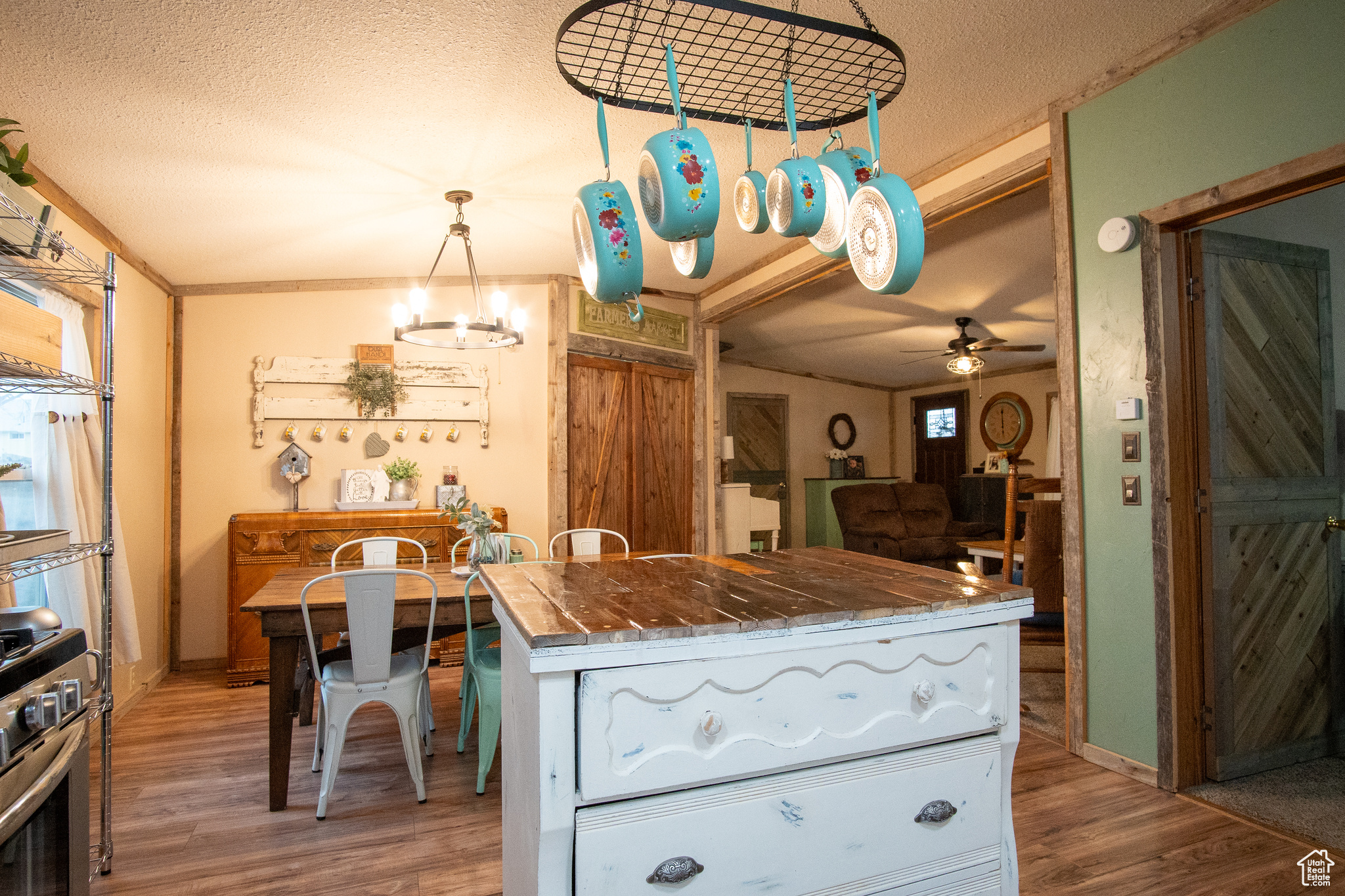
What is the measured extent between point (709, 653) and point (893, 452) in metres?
10.1

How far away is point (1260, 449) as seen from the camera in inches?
114

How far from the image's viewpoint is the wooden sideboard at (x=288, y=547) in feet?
14.5

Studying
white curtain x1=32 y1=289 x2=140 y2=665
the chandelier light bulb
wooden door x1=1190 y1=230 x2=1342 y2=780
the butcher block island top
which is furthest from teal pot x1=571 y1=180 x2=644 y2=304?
white curtain x1=32 y1=289 x2=140 y2=665

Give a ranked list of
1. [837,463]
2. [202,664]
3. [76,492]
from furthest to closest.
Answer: [837,463] → [202,664] → [76,492]

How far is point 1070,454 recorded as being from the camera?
3012 mm

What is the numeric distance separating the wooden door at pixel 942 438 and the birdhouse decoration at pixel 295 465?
7366 mm

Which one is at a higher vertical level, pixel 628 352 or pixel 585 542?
pixel 628 352

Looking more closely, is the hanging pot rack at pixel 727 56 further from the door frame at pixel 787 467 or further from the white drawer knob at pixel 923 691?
the door frame at pixel 787 467

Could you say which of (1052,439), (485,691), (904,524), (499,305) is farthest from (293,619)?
(1052,439)

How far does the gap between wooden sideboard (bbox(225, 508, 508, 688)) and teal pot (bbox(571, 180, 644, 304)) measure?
10.7ft

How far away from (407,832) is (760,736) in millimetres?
1759

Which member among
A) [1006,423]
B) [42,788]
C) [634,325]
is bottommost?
[42,788]

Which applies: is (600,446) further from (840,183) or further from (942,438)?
(942,438)

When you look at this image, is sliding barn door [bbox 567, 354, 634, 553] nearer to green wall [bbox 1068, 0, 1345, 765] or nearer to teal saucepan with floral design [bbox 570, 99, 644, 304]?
green wall [bbox 1068, 0, 1345, 765]
